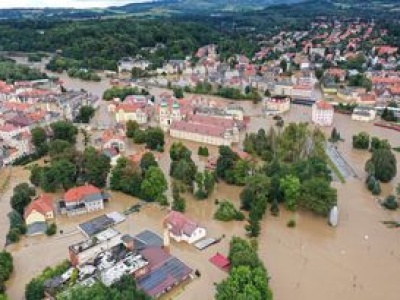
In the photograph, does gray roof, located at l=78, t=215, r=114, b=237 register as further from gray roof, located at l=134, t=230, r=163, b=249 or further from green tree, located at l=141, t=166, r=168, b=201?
green tree, located at l=141, t=166, r=168, b=201

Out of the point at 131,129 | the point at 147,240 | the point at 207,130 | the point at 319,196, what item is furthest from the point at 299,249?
the point at 131,129

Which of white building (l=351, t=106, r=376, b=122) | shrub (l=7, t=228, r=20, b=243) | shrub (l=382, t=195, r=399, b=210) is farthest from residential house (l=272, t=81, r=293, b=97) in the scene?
shrub (l=7, t=228, r=20, b=243)

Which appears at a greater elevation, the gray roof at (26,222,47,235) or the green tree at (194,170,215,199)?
the green tree at (194,170,215,199)

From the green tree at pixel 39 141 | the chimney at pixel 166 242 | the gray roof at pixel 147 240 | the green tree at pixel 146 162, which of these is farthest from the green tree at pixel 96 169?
the chimney at pixel 166 242

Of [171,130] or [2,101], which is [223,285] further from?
[2,101]

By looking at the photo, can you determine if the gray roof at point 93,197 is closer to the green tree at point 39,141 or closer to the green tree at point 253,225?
the green tree at point 253,225

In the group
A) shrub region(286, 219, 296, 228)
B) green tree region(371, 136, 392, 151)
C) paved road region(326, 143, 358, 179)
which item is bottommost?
paved road region(326, 143, 358, 179)

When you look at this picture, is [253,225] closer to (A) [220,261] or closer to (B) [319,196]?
(A) [220,261]

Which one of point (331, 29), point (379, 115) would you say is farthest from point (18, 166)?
point (331, 29)
